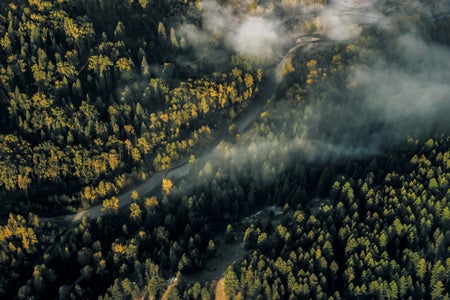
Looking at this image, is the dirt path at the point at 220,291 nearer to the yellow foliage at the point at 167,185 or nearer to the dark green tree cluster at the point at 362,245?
the dark green tree cluster at the point at 362,245

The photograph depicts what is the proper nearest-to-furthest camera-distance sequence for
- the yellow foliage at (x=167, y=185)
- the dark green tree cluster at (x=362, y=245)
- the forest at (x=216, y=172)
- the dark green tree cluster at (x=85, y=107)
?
1. the dark green tree cluster at (x=362, y=245)
2. the forest at (x=216, y=172)
3. the yellow foliage at (x=167, y=185)
4. the dark green tree cluster at (x=85, y=107)

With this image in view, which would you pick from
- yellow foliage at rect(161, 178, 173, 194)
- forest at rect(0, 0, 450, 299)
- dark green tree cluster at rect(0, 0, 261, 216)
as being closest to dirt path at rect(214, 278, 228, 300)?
forest at rect(0, 0, 450, 299)

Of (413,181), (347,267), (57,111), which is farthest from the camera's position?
→ (57,111)

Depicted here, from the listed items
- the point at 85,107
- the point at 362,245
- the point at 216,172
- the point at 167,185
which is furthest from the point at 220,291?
the point at 85,107

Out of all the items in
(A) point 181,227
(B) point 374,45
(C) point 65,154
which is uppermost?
(B) point 374,45

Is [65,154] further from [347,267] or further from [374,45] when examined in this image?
[374,45]

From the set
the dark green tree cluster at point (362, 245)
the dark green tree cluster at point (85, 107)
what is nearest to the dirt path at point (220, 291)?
the dark green tree cluster at point (362, 245)

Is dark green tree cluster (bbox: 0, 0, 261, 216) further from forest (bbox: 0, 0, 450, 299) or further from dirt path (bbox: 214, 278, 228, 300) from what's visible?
dirt path (bbox: 214, 278, 228, 300)

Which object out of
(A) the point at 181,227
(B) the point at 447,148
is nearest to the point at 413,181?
(B) the point at 447,148
